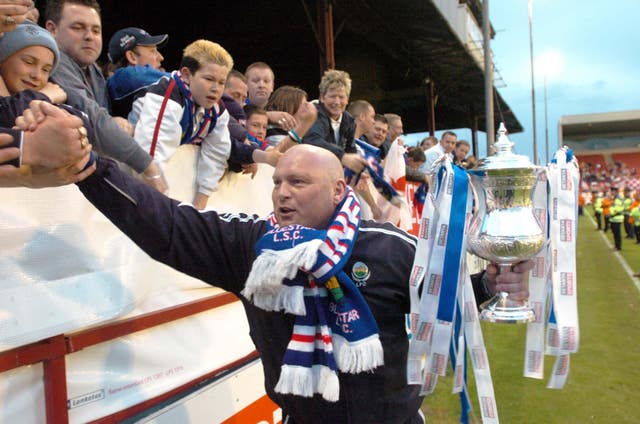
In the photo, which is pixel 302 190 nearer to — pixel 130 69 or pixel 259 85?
pixel 130 69

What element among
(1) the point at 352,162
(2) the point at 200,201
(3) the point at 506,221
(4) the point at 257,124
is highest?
(4) the point at 257,124

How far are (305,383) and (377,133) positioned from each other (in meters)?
4.53

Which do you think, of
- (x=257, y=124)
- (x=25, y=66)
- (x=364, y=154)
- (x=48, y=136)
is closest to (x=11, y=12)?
(x=48, y=136)

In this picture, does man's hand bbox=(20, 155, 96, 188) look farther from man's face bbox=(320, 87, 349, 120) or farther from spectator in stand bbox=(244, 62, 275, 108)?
spectator in stand bbox=(244, 62, 275, 108)

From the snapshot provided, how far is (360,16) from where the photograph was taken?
518 inches

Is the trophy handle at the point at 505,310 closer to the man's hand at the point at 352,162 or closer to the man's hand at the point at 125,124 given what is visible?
the man's hand at the point at 125,124

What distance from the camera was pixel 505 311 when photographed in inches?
74.0

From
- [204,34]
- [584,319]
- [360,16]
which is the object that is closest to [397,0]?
[360,16]

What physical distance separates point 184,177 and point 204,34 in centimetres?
1234

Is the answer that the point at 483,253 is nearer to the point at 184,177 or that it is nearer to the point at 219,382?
the point at 219,382

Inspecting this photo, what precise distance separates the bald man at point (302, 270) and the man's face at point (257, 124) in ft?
7.13

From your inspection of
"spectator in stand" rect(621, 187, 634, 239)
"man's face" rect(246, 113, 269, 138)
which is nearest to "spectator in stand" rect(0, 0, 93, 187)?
"man's face" rect(246, 113, 269, 138)

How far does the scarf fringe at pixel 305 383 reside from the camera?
5.89 feet

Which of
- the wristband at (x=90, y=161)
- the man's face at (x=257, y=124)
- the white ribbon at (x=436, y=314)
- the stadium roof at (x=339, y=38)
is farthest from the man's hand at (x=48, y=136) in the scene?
the stadium roof at (x=339, y=38)
